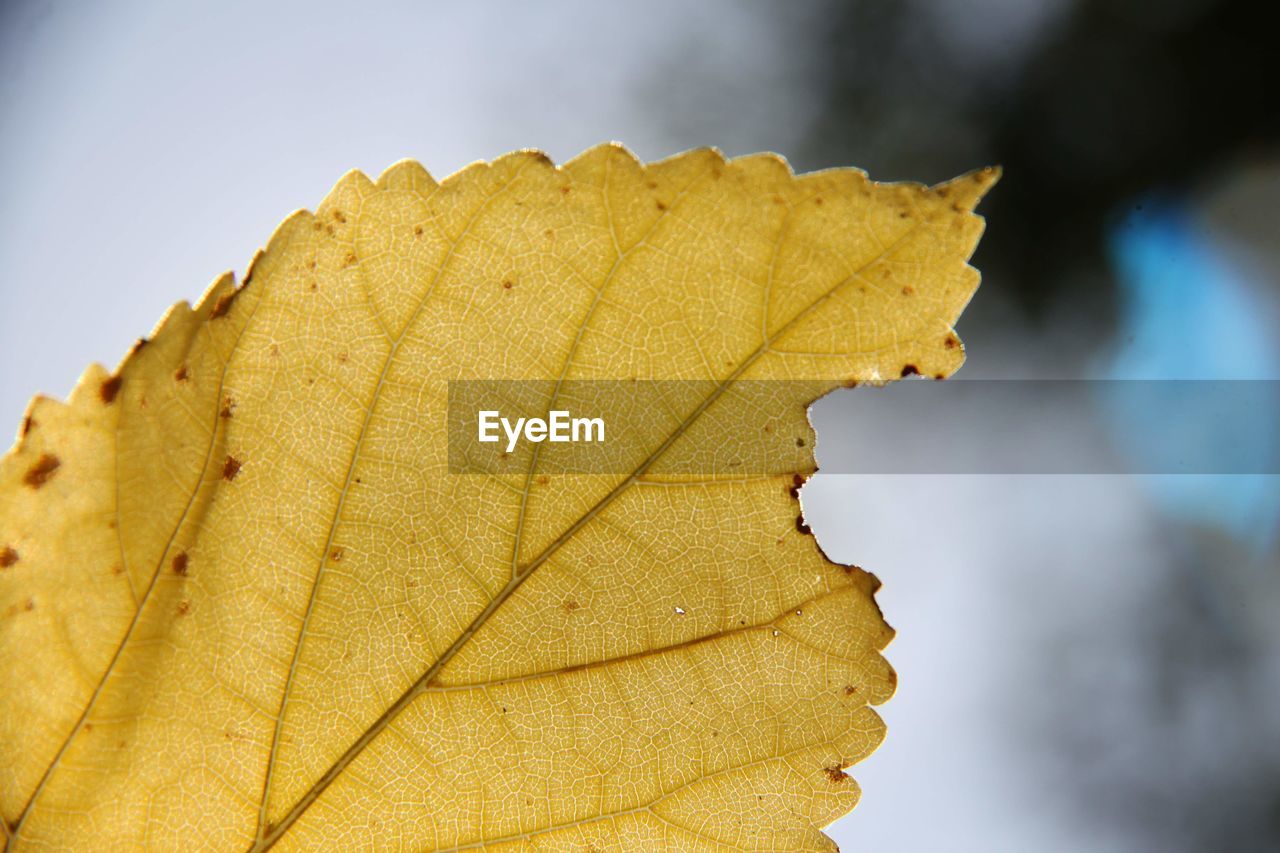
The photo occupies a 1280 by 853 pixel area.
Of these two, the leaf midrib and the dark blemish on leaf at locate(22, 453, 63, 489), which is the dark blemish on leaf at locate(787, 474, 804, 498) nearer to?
the leaf midrib

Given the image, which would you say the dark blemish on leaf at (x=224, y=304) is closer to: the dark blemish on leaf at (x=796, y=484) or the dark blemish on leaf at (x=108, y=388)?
the dark blemish on leaf at (x=108, y=388)

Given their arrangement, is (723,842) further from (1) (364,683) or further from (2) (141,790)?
(2) (141,790)

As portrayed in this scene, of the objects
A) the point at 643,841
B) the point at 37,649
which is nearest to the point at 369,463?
the point at 37,649

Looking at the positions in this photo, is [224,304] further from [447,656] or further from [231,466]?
[447,656]

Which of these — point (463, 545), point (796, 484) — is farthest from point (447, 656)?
point (796, 484)

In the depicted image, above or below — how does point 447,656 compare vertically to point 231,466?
below

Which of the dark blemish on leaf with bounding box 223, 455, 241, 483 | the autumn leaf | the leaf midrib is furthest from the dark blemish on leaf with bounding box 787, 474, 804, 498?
the dark blemish on leaf with bounding box 223, 455, 241, 483

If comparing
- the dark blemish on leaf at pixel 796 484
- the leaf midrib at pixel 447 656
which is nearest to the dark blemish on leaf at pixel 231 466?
the leaf midrib at pixel 447 656
